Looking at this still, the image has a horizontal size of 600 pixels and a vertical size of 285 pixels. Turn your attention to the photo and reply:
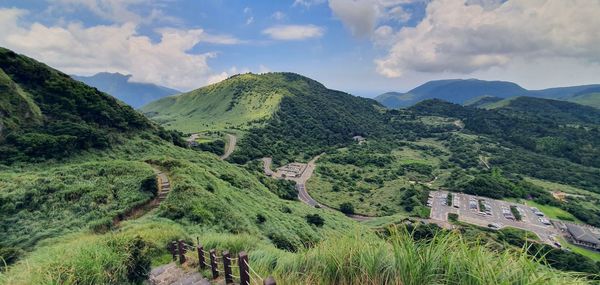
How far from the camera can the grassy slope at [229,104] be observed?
443 ft

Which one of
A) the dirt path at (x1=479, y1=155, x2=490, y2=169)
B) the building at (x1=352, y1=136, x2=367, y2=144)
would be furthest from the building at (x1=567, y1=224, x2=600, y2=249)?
the building at (x1=352, y1=136, x2=367, y2=144)

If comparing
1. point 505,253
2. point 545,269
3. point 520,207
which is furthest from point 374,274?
point 520,207

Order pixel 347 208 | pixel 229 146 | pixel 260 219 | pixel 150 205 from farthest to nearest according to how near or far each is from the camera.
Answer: pixel 229 146, pixel 347 208, pixel 260 219, pixel 150 205

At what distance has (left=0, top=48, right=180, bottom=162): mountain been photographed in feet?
76.5

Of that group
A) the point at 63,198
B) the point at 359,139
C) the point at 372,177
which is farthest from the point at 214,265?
the point at 359,139

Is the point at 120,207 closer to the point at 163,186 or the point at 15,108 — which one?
the point at 163,186

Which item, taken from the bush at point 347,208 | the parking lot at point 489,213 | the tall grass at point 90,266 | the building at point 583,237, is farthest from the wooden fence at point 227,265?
the building at point 583,237

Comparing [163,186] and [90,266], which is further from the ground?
[90,266]

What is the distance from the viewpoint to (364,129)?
160 metres

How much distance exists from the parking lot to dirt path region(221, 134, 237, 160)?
2123 inches

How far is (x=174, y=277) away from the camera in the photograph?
25.3 ft

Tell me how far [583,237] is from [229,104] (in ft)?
460

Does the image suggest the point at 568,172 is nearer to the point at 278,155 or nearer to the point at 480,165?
the point at 480,165

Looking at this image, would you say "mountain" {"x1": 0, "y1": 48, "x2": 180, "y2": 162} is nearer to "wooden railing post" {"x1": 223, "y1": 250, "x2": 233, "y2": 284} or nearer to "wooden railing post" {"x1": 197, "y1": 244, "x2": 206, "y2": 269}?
"wooden railing post" {"x1": 197, "y1": 244, "x2": 206, "y2": 269}
